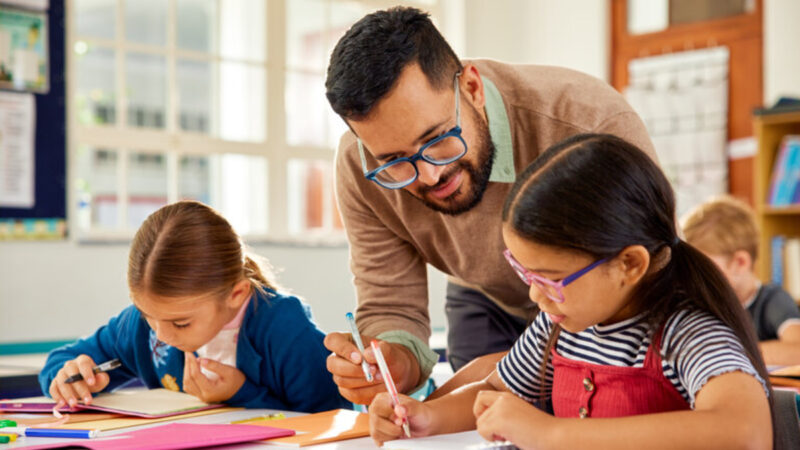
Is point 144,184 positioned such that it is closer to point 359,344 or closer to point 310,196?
point 310,196

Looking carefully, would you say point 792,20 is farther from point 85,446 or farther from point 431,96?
point 85,446

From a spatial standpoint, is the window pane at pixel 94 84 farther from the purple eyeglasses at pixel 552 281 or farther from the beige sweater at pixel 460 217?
the purple eyeglasses at pixel 552 281

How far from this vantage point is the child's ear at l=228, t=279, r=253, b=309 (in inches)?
65.1

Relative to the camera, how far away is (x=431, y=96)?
4.62 ft

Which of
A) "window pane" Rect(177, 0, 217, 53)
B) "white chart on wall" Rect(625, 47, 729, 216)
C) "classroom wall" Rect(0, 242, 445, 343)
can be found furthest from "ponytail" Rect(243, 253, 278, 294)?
"white chart on wall" Rect(625, 47, 729, 216)

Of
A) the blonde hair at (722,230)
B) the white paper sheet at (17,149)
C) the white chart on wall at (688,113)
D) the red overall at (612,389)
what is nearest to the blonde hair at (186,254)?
the red overall at (612,389)

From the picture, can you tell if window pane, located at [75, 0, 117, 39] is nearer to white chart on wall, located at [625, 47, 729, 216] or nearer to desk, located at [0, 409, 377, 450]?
white chart on wall, located at [625, 47, 729, 216]

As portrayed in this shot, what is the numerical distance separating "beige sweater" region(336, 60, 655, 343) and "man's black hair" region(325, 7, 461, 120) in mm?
219

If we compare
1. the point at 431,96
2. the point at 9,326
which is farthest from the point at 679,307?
the point at 9,326

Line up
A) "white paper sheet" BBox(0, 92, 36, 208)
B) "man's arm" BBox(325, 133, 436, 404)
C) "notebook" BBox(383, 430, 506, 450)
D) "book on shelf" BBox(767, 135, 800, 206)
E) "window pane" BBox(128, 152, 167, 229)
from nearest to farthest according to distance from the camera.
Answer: "notebook" BBox(383, 430, 506, 450), "man's arm" BBox(325, 133, 436, 404), "white paper sheet" BBox(0, 92, 36, 208), "book on shelf" BBox(767, 135, 800, 206), "window pane" BBox(128, 152, 167, 229)

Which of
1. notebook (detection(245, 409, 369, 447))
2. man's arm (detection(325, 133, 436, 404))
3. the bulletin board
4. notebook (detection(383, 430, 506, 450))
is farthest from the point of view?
the bulletin board

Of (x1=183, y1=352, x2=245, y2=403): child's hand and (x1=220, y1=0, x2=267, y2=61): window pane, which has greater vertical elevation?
(x1=220, y1=0, x2=267, y2=61): window pane

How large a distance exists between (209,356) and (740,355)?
1.03 meters

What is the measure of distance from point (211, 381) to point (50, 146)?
116 inches
